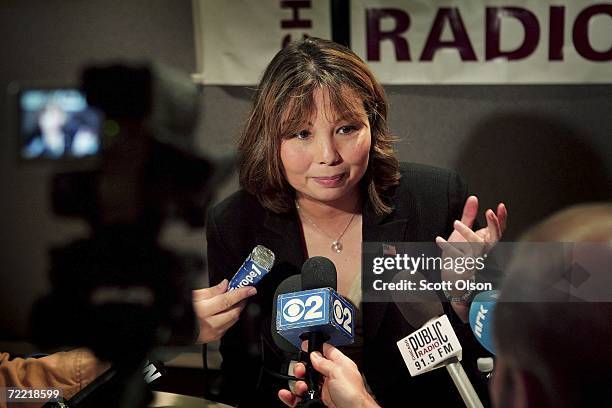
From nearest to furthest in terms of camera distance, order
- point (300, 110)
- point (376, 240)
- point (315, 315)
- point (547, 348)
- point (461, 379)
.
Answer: point (547, 348)
point (315, 315)
point (461, 379)
point (300, 110)
point (376, 240)

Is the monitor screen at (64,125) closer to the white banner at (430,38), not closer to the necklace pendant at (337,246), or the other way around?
the white banner at (430,38)

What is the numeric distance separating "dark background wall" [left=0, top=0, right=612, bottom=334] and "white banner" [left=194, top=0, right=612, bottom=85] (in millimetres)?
39

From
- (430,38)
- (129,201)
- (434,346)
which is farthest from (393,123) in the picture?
(129,201)

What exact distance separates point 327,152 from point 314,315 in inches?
21.8

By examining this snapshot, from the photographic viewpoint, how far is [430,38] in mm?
2105

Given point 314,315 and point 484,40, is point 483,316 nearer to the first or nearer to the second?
point 314,315

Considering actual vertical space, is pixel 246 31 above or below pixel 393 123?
above

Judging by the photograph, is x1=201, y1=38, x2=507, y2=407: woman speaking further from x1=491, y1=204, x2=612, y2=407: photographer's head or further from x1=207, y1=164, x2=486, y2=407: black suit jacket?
x1=491, y1=204, x2=612, y2=407: photographer's head

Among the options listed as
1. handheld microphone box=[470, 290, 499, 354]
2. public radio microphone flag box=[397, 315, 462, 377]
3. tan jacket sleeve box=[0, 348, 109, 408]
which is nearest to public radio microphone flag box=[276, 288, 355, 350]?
public radio microphone flag box=[397, 315, 462, 377]

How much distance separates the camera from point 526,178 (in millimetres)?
2137

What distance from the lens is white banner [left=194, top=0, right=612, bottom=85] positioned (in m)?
2.07

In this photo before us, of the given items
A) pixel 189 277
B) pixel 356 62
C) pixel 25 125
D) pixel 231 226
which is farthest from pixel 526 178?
pixel 25 125

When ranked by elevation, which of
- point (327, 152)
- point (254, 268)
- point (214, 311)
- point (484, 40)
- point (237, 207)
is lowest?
point (214, 311)

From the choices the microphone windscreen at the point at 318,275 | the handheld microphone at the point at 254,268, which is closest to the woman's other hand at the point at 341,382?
the microphone windscreen at the point at 318,275
